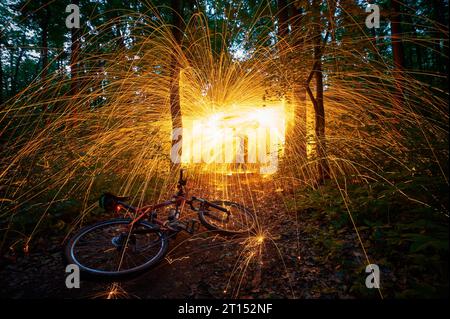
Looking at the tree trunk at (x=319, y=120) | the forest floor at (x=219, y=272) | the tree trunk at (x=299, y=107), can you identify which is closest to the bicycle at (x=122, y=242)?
the forest floor at (x=219, y=272)

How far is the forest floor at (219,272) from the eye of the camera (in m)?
2.41

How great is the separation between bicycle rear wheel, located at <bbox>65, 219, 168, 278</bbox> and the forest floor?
23 centimetres

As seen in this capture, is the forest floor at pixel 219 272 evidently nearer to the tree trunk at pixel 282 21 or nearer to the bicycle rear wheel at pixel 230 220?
the bicycle rear wheel at pixel 230 220

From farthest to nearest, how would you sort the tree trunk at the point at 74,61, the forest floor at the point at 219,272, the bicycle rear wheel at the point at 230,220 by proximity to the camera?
the tree trunk at the point at 74,61, the bicycle rear wheel at the point at 230,220, the forest floor at the point at 219,272

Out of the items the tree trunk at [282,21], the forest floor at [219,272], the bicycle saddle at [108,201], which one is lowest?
the forest floor at [219,272]

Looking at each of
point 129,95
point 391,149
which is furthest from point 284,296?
point 129,95

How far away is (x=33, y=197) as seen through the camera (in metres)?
3.72

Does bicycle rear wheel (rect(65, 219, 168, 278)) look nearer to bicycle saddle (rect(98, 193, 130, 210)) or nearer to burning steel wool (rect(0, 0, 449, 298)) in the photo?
burning steel wool (rect(0, 0, 449, 298))

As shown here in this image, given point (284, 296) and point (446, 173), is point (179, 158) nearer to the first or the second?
point (284, 296)

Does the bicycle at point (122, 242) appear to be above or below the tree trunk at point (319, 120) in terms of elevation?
below

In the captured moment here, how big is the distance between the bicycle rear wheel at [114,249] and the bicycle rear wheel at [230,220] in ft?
3.07

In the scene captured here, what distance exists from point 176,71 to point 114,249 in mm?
4199

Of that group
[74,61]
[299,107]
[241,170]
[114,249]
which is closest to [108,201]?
[114,249]

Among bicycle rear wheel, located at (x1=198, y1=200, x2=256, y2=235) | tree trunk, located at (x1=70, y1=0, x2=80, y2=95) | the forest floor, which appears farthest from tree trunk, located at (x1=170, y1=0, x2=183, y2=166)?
the forest floor
